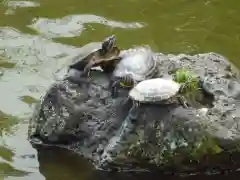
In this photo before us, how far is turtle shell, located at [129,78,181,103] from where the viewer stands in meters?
4.44

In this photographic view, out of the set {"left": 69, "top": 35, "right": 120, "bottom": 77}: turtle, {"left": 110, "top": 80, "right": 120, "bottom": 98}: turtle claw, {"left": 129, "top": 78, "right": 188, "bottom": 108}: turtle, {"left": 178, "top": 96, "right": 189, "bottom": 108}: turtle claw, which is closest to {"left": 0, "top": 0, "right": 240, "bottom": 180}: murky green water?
{"left": 110, "top": 80, "right": 120, "bottom": 98}: turtle claw

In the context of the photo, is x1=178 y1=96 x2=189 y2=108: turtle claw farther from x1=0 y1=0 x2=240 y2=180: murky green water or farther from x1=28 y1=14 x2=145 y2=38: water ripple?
x1=28 y1=14 x2=145 y2=38: water ripple

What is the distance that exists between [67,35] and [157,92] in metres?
2.71

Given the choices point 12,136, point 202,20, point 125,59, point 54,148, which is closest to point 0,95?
point 12,136

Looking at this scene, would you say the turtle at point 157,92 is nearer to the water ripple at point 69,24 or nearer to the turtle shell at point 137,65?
the turtle shell at point 137,65

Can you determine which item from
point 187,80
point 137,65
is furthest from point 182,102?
point 137,65

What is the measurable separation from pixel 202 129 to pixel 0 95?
2.19 meters

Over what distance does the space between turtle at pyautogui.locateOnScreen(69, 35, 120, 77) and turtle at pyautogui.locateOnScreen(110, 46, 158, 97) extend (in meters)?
0.07

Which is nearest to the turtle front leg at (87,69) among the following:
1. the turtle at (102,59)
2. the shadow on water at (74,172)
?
the turtle at (102,59)

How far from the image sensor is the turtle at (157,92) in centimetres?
444

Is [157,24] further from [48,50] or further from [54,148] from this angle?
[54,148]

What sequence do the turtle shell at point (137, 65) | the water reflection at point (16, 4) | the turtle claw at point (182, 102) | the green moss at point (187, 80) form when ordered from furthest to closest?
the water reflection at point (16, 4)
the turtle shell at point (137, 65)
the green moss at point (187, 80)
the turtle claw at point (182, 102)

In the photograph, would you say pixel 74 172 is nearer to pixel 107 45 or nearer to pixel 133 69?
pixel 133 69

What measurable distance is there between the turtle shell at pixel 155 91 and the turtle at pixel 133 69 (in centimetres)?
20
